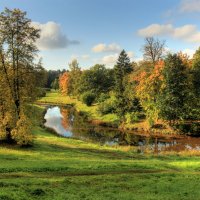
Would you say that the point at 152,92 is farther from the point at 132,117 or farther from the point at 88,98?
the point at 88,98

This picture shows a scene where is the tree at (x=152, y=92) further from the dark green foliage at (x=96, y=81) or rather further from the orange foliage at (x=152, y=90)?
the dark green foliage at (x=96, y=81)

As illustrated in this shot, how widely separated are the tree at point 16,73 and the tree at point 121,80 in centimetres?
4329

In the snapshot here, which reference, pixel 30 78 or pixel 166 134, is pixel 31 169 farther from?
pixel 166 134

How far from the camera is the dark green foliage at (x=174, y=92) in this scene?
69.6 meters

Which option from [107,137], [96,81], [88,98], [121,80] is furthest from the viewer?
[96,81]

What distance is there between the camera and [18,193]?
1708cm

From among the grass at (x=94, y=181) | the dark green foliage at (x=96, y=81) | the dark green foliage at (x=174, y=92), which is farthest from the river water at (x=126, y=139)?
the dark green foliage at (x=96, y=81)

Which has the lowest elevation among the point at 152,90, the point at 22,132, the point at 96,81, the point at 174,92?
the point at 22,132

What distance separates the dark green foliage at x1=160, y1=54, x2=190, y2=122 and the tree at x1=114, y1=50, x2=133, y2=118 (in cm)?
1416

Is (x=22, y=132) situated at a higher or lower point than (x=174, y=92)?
lower

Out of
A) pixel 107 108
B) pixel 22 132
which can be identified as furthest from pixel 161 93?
pixel 22 132

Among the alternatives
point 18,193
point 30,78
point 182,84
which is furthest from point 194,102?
point 18,193

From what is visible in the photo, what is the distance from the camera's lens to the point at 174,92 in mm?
70188

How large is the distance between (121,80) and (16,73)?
193 ft
